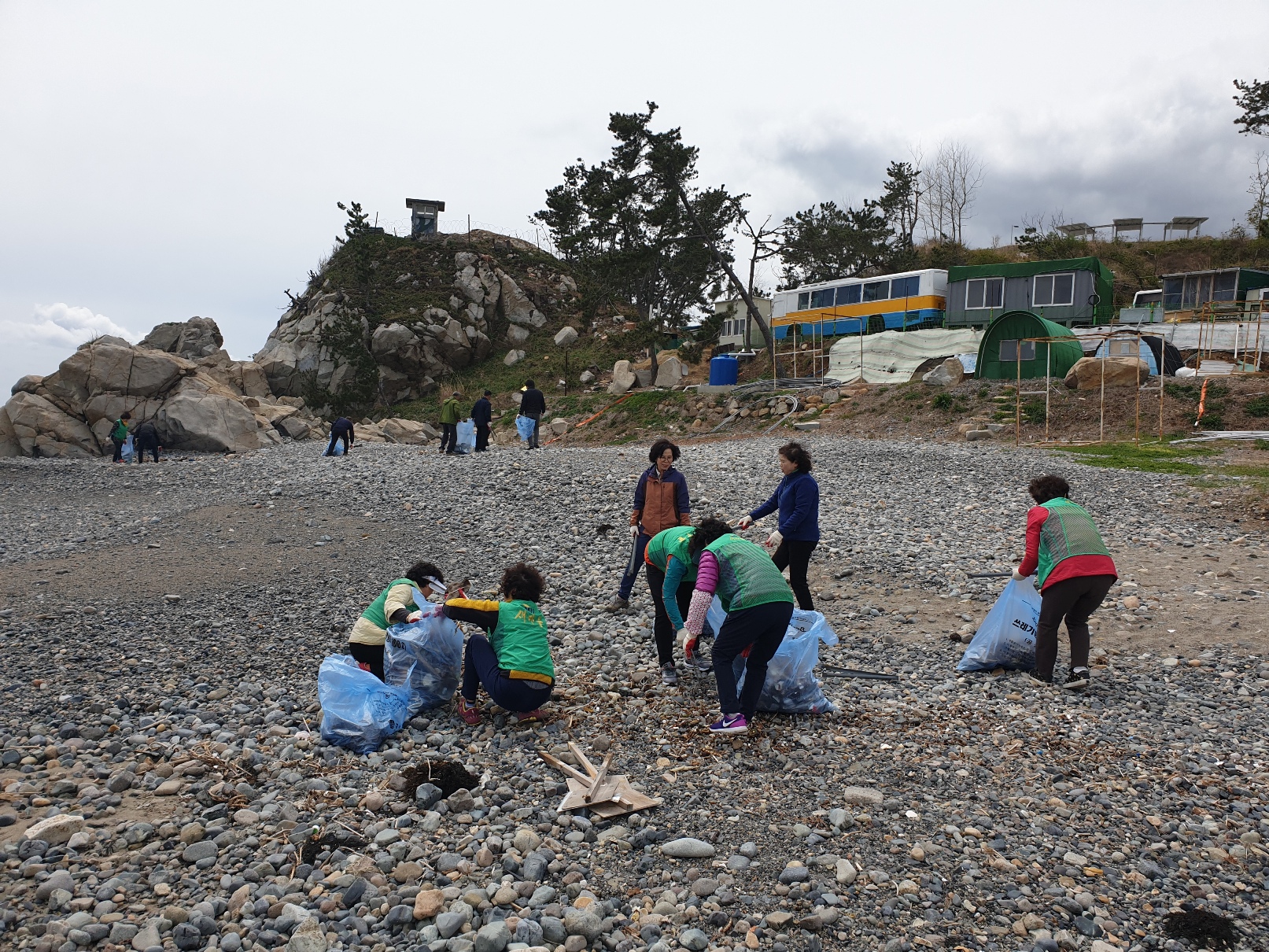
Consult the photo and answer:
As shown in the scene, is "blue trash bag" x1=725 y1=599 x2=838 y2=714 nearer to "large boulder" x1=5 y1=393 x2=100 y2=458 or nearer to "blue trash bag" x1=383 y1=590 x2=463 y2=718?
"blue trash bag" x1=383 y1=590 x2=463 y2=718

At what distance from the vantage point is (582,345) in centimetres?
5222

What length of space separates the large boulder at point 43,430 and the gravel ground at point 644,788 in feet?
88.3

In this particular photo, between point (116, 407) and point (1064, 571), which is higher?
point (116, 407)

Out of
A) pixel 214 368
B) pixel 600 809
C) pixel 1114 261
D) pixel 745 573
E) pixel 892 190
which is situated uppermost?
pixel 892 190

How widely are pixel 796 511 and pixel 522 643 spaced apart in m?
3.36

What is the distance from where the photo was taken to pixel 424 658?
20.7 ft

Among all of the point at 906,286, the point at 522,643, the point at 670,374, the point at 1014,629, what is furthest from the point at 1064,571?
the point at 670,374

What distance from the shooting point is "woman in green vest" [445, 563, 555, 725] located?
5867 millimetres

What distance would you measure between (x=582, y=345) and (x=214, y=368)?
69.8 ft

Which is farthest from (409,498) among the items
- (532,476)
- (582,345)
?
(582,345)

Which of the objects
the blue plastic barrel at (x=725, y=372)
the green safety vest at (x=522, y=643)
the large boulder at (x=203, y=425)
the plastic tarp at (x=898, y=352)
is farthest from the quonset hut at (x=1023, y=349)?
the large boulder at (x=203, y=425)

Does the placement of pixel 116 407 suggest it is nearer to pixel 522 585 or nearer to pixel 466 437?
pixel 466 437

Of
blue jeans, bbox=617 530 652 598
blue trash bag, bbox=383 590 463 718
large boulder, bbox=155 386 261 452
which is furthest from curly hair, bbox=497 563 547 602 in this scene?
large boulder, bbox=155 386 261 452

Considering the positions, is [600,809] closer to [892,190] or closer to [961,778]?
[961,778]
